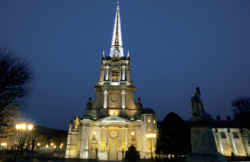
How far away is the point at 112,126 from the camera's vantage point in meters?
41.1

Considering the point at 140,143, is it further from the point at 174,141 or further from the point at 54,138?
the point at 54,138

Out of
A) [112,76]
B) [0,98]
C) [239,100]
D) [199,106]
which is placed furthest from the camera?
[112,76]

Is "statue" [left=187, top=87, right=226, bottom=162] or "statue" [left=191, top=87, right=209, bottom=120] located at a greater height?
"statue" [left=191, top=87, right=209, bottom=120]

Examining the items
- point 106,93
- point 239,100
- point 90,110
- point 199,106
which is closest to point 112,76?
point 106,93

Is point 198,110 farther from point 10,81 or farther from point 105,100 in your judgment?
point 105,100

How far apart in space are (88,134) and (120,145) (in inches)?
310

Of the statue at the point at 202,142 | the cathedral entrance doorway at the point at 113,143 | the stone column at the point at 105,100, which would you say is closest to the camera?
the statue at the point at 202,142

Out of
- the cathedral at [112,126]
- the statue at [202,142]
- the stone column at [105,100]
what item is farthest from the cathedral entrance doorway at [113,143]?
the statue at [202,142]

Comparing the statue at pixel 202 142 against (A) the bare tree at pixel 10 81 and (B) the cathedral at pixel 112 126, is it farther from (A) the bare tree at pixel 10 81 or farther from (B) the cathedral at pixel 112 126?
(B) the cathedral at pixel 112 126

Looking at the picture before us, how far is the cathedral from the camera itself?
38.5m

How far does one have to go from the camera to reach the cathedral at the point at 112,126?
1516 inches

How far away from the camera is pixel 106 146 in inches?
1558

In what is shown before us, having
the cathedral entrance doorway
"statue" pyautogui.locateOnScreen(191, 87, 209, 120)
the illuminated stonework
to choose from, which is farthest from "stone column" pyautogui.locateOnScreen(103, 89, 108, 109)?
"statue" pyautogui.locateOnScreen(191, 87, 209, 120)

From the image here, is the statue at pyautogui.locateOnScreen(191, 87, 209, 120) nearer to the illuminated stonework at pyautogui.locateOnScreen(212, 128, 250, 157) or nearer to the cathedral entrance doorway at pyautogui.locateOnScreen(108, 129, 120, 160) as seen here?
the cathedral entrance doorway at pyautogui.locateOnScreen(108, 129, 120, 160)
